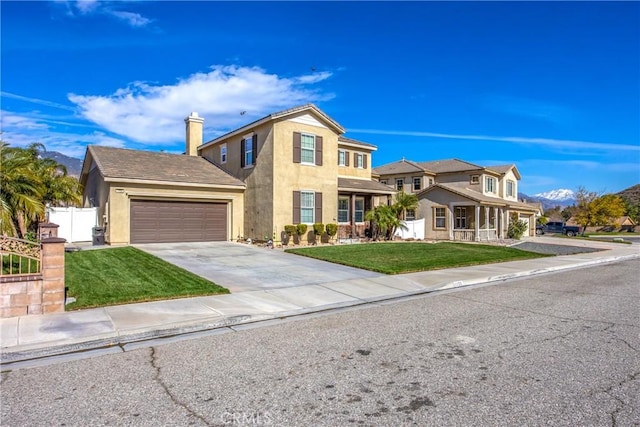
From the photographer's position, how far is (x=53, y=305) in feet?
23.7

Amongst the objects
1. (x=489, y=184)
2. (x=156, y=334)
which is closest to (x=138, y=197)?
(x=156, y=334)

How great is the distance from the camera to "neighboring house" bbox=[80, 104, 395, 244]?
18516 millimetres

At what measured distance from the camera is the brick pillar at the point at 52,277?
7.20m

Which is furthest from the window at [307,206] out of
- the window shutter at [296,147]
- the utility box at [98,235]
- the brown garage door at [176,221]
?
the utility box at [98,235]

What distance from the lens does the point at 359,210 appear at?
25.3m

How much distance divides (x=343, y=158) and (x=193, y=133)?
1018 cm

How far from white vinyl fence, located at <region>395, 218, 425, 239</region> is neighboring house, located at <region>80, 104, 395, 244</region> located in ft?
16.4

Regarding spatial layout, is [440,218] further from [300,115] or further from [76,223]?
[76,223]

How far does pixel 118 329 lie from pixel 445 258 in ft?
43.4

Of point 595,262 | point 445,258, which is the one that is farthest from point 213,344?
point 595,262

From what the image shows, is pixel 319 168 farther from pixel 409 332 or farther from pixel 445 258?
pixel 409 332

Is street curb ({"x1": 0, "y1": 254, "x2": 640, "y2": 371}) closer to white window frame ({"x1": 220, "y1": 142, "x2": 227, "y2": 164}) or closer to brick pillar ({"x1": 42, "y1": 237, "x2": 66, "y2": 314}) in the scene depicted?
brick pillar ({"x1": 42, "y1": 237, "x2": 66, "y2": 314})

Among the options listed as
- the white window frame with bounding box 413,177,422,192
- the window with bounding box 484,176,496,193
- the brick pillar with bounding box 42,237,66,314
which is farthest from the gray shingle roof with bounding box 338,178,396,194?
the brick pillar with bounding box 42,237,66,314

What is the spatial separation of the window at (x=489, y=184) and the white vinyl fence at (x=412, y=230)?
825 centimetres
